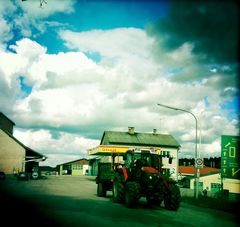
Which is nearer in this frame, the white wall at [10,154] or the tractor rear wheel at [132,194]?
the tractor rear wheel at [132,194]

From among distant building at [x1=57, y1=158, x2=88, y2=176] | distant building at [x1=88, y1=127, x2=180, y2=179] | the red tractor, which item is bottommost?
distant building at [x1=57, y1=158, x2=88, y2=176]

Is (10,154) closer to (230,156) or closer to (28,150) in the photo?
(28,150)

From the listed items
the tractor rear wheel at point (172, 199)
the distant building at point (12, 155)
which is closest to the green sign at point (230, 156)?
the tractor rear wheel at point (172, 199)

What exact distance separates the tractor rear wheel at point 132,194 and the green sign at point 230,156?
24.6ft

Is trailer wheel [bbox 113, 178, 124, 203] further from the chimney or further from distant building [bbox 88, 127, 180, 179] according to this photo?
the chimney

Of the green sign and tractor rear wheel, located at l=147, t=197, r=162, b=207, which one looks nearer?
tractor rear wheel, located at l=147, t=197, r=162, b=207

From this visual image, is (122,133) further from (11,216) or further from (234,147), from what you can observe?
(11,216)

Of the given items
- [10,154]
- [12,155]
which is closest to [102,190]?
[12,155]

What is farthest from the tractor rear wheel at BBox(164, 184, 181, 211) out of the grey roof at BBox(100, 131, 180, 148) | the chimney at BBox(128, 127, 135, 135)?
the chimney at BBox(128, 127, 135, 135)

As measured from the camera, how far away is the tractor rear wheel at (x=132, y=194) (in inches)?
614

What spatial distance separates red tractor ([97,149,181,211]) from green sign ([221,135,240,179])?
507 centimetres

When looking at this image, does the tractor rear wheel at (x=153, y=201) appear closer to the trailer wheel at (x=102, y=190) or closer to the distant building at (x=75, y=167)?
the trailer wheel at (x=102, y=190)

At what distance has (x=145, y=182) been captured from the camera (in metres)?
16.3

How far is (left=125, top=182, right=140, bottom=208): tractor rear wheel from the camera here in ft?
51.1
